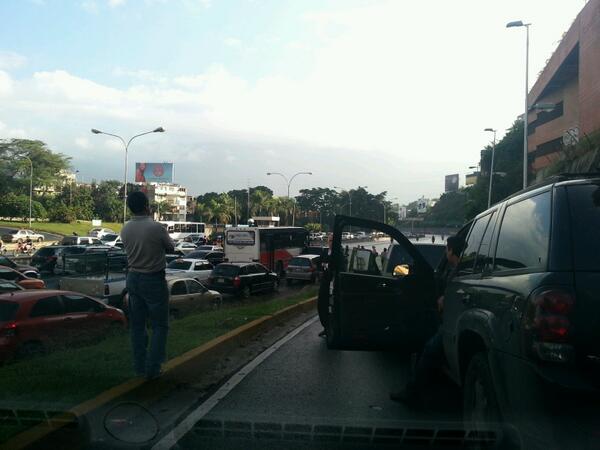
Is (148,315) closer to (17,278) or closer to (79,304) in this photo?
(79,304)

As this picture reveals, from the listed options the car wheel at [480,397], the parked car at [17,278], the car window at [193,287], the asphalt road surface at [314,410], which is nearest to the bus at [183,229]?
the parked car at [17,278]

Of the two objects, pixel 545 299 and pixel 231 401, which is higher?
pixel 545 299

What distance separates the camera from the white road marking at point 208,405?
4801mm

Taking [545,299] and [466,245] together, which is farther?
[466,245]

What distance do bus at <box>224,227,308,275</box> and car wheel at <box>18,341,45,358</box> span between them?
2378cm

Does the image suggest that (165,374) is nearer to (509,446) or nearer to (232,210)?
(509,446)

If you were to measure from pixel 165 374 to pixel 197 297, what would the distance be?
10.2m

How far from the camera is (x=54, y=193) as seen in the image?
311 feet

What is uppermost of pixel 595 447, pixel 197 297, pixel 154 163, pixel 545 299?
pixel 154 163

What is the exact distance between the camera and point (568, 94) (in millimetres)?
43594

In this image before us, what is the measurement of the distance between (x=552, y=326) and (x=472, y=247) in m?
2.21

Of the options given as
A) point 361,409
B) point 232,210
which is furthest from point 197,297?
point 232,210

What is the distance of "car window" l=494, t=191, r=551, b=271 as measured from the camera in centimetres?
349

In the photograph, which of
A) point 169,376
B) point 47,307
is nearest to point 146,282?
point 169,376
